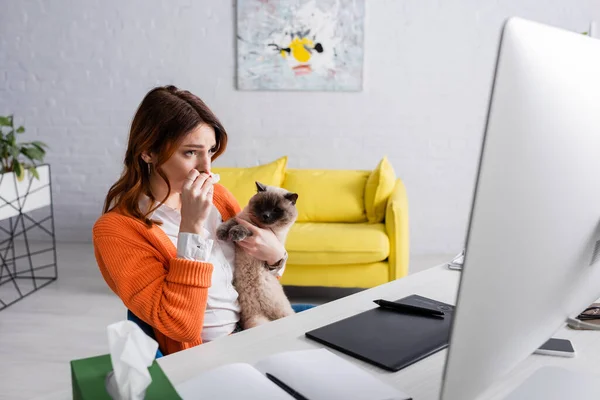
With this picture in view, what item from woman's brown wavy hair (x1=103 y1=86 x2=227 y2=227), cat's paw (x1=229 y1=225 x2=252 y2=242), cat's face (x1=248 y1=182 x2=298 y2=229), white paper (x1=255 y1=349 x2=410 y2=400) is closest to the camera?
white paper (x1=255 y1=349 x2=410 y2=400)

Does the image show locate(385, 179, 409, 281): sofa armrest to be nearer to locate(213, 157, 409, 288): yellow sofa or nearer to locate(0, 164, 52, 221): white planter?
locate(213, 157, 409, 288): yellow sofa

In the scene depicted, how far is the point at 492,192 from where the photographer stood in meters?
0.45

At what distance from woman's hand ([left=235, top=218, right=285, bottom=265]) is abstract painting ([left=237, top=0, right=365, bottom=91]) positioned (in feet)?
9.74

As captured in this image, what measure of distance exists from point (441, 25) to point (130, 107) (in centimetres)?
262

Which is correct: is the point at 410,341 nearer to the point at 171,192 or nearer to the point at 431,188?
the point at 171,192

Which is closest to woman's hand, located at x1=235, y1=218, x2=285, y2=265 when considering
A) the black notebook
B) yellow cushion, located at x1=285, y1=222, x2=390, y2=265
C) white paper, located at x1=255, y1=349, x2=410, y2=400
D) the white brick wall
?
the black notebook

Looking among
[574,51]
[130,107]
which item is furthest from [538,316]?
[130,107]

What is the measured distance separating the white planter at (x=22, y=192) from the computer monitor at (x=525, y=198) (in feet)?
10.4

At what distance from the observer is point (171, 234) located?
1.38 m

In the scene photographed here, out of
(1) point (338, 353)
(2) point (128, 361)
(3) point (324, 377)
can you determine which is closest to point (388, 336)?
(1) point (338, 353)

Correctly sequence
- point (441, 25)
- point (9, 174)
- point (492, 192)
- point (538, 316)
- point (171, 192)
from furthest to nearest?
point (441, 25) < point (9, 174) < point (171, 192) < point (538, 316) < point (492, 192)

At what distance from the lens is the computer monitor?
1.49 ft

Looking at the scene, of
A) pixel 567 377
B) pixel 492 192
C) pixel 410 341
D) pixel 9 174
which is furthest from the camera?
pixel 9 174

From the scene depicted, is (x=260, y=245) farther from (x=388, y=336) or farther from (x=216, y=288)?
(x=388, y=336)
